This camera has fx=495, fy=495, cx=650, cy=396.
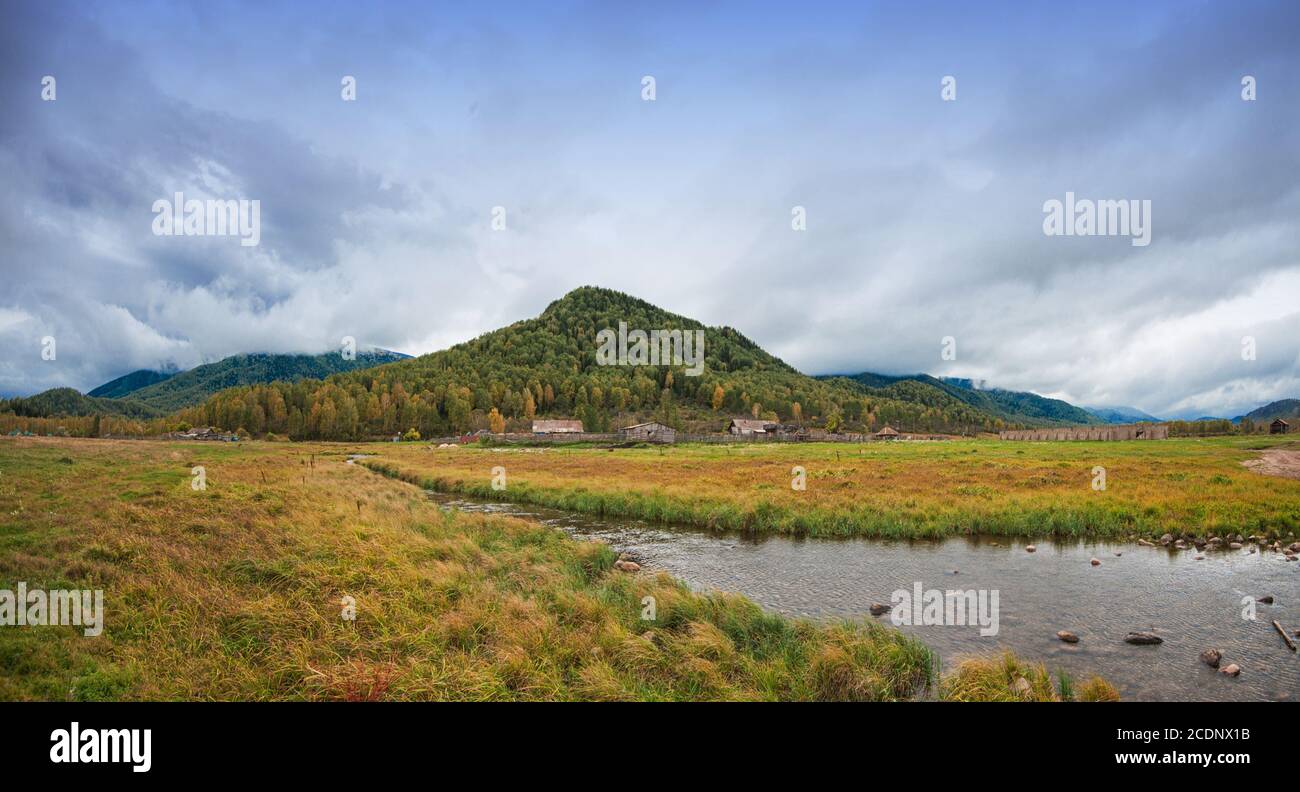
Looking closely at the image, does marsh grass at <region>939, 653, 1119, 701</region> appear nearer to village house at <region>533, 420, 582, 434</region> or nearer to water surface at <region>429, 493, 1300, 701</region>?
water surface at <region>429, 493, 1300, 701</region>

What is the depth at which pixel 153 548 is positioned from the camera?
14.5m

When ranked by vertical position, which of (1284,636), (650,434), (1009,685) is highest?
(1009,685)

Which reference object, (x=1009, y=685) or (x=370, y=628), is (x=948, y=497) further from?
(x=370, y=628)

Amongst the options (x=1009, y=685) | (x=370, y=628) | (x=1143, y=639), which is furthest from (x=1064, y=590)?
(x=370, y=628)

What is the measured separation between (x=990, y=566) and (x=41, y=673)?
26.5 metres

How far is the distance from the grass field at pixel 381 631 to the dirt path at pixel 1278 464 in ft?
144

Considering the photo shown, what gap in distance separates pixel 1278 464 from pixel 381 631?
62.8 meters

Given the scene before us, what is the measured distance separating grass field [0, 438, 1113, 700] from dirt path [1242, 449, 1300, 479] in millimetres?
43743

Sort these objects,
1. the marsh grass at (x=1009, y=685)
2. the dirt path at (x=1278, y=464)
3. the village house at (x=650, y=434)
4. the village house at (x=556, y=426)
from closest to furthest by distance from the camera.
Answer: the marsh grass at (x=1009, y=685), the dirt path at (x=1278, y=464), the village house at (x=650, y=434), the village house at (x=556, y=426)

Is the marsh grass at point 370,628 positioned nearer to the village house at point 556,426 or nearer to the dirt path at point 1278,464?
the dirt path at point 1278,464

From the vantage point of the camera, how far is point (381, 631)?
443 inches

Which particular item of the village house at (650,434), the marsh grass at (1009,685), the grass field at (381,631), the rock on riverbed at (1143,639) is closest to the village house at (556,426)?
the village house at (650,434)

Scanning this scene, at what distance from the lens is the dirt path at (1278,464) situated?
115 ft
